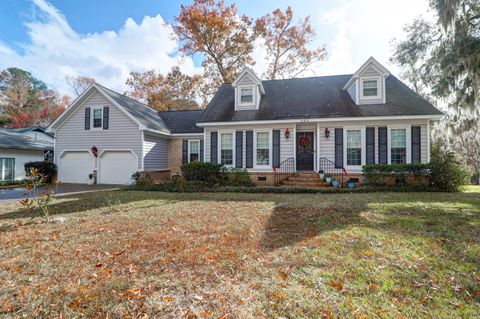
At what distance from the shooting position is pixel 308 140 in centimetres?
1295

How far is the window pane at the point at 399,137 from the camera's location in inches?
454

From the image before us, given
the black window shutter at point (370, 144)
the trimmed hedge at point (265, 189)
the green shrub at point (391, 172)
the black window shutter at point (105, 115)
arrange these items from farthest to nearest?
the black window shutter at point (105, 115), the black window shutter at point (370, 144), the green shrub at point (391, 172), the trimmed hedge at point (265, 189)

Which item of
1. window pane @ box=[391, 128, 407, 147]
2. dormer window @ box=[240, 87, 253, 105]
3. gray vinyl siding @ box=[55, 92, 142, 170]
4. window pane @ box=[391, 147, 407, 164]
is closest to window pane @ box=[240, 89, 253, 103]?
dormer window @ box=[240, 87, 253, 105]

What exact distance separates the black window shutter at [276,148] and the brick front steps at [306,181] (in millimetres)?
1113

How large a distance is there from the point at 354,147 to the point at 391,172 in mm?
2111

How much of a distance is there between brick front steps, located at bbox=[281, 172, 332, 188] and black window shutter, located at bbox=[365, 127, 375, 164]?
2648 mm

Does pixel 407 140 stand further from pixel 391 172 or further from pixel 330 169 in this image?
pixel 330 169

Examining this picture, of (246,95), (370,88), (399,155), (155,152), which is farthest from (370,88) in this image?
(155,152)

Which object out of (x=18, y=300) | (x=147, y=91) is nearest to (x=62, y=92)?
(x=147, y=91)

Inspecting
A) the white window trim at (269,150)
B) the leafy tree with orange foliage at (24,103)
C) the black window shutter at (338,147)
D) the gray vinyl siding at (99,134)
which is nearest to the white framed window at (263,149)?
the white window trim at (269,150)

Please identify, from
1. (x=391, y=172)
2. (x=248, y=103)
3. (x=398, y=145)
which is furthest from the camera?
(x=248, y=103)

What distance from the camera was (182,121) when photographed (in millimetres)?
17156

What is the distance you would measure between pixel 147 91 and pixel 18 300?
27066 mm

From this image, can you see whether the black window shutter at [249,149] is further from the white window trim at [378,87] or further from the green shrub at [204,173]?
the white window trim at [378,87]
